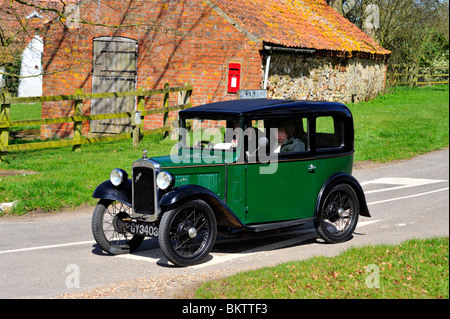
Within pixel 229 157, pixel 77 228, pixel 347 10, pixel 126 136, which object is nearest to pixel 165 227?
pixel 229 157

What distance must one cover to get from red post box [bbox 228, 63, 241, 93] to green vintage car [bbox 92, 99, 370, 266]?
10.4 m

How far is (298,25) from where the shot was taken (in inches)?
957

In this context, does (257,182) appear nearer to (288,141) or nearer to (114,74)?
(288,141)

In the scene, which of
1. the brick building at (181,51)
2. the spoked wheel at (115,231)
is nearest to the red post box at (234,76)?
the brick building at (181,51)

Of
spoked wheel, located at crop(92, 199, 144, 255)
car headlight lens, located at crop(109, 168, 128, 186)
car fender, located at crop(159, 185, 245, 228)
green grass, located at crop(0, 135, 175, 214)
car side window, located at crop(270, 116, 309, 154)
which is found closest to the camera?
car fender, located at crop(159, 185, 245, 228)

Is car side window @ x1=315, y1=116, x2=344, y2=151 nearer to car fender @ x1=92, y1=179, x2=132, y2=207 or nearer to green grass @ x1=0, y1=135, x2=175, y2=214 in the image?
car fender @ x1=92, y1=179, x2=132, y2=207

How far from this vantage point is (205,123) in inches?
346

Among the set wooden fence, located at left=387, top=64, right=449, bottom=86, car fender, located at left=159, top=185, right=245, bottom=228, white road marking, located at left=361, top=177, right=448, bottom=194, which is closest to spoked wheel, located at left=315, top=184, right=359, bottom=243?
car fender, located at left=159, top=185, right=245, bottom=228

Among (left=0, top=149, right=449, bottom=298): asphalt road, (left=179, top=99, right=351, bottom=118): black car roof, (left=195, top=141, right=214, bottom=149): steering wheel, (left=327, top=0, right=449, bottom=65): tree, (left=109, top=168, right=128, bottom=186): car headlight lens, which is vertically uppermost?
(left=327, top=0, right=449, bottom=65): tree

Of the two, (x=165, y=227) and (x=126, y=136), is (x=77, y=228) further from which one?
(x=126, y=136)

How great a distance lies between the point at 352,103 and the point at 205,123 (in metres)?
20.5

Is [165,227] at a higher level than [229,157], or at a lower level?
lower

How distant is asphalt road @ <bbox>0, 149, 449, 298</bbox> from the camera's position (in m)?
7.31

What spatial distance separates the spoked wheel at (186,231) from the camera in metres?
7.61
